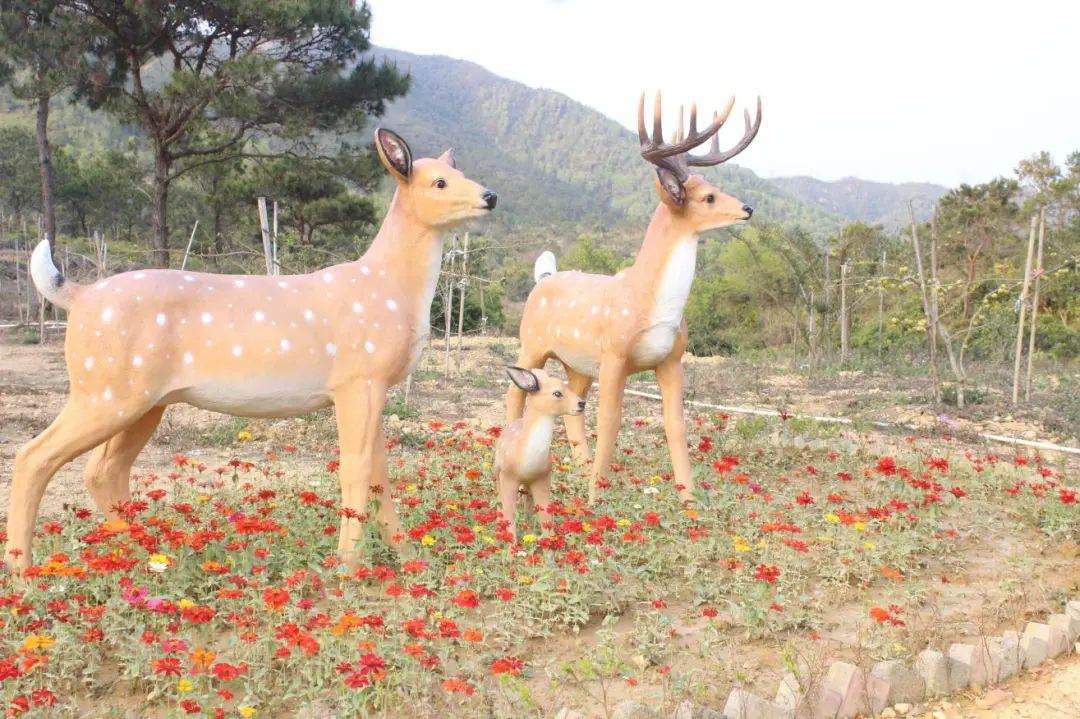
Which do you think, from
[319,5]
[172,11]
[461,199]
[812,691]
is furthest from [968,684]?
[172,11]

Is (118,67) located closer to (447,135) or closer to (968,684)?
(968,684)

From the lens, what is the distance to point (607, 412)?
5871 mm

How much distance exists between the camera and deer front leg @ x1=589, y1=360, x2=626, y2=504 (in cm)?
584

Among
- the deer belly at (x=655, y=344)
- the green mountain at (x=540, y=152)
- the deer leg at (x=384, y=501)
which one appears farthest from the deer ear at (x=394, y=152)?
the green mountain at (x=540, y=152)

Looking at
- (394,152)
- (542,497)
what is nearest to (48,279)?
(394,152)

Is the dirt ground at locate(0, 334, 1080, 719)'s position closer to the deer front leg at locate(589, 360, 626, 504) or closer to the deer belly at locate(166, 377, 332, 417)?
the deer front leg at locate(589, 360, 626, 504)

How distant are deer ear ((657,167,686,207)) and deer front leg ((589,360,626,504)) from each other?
1.16 meters

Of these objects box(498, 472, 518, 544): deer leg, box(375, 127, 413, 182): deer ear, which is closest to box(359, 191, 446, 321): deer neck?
box(375, 127, 413, 182): deer ear

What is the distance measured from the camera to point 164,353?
402cm

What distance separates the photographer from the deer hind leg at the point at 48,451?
3957 mm

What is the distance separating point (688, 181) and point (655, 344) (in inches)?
43.9

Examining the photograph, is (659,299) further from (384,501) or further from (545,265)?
(384,501)

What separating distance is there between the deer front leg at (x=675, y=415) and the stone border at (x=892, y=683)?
2.35 metres

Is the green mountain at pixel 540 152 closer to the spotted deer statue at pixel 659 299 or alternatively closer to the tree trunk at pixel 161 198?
the tree trunk at pixel 161 198
